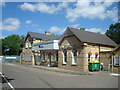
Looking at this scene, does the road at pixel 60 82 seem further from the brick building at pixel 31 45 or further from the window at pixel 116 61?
the brick building at pixel 31 45

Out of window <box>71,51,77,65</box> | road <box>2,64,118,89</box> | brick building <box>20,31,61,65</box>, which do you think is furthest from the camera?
brick building <box>20,31,61,65</box>

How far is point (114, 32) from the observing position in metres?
48.2

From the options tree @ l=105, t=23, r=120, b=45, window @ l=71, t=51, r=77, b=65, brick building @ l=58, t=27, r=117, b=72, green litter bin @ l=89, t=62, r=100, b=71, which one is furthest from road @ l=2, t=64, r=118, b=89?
tree @ l=105, t=23, r=120, b=45

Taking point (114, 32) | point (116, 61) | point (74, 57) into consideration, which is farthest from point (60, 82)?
point (114, 32)

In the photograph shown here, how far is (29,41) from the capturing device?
3591cm

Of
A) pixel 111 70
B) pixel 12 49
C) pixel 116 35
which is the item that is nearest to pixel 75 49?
pixel 111 70

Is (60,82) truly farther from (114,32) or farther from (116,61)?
(114,32)

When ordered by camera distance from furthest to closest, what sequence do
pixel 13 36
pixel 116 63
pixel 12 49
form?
1. pixel 13 36
2. pixel 12 49
3. pixel 116 63

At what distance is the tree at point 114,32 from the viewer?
45781 millimetres

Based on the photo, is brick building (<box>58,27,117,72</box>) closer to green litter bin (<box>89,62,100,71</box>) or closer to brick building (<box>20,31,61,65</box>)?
green litter bin (<box>89,62,100,71</box>)

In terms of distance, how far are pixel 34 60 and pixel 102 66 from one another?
17.8 metres

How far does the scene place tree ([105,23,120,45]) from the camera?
150ft

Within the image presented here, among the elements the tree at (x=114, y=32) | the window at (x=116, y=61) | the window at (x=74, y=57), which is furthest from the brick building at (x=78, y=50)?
the tree at (x=114, y=32)

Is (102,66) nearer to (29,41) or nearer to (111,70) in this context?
(111,70)
